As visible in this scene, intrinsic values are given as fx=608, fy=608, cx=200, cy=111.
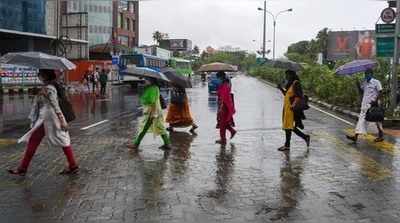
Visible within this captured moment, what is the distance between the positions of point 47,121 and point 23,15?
38801 millimetres

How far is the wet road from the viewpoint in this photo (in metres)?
6.62

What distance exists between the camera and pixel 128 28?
111250 mm

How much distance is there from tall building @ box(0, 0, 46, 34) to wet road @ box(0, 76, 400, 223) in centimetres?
3215

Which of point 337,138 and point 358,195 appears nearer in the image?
point 358,195

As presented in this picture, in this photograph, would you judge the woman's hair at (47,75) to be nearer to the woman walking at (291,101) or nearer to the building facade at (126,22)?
the woman walking at (291,101)

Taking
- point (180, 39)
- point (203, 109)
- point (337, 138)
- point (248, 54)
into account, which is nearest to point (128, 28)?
point (180, 39)

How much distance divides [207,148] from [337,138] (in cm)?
347

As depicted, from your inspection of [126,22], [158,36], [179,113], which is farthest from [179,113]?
[158,36]

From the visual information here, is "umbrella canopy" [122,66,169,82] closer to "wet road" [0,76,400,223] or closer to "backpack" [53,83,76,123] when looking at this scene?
"wet road" [0,76,400,223]

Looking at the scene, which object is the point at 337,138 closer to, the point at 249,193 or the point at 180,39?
the point at 249,193

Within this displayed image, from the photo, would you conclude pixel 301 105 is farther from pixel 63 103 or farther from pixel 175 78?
pixel 63 103

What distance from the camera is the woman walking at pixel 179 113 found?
14.4m

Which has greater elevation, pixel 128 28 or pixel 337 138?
pixel 128 28

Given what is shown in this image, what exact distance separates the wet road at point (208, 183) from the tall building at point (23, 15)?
32147 millimetres
